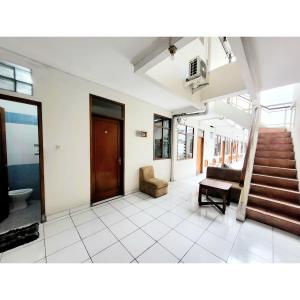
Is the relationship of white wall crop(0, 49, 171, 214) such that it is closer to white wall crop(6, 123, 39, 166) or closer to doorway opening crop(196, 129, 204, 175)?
white wall crop(6, 123, 39, 166)

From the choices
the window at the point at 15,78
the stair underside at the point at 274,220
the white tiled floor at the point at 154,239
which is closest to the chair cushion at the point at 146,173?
the white tiled floor at the point at 154,239

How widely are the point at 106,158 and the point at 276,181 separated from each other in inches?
157

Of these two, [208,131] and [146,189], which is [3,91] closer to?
[146,189]

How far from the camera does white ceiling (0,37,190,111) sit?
1.65 metres

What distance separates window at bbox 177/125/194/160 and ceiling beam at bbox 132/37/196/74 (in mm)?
3520

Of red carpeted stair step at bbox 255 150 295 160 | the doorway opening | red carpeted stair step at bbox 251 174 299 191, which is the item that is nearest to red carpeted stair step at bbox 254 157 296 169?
red carpeted stair step at bbox 255 150 295 160

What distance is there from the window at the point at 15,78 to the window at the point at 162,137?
3.19m

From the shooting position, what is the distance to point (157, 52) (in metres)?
1.71

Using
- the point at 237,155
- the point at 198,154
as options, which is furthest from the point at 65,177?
the point at 237,155

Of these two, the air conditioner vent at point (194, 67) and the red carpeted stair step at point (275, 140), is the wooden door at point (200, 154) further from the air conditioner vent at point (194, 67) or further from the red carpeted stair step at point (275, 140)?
the air conditioner vent at point (194, 67)

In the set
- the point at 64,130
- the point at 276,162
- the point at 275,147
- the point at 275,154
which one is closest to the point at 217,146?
the point at 275,147
